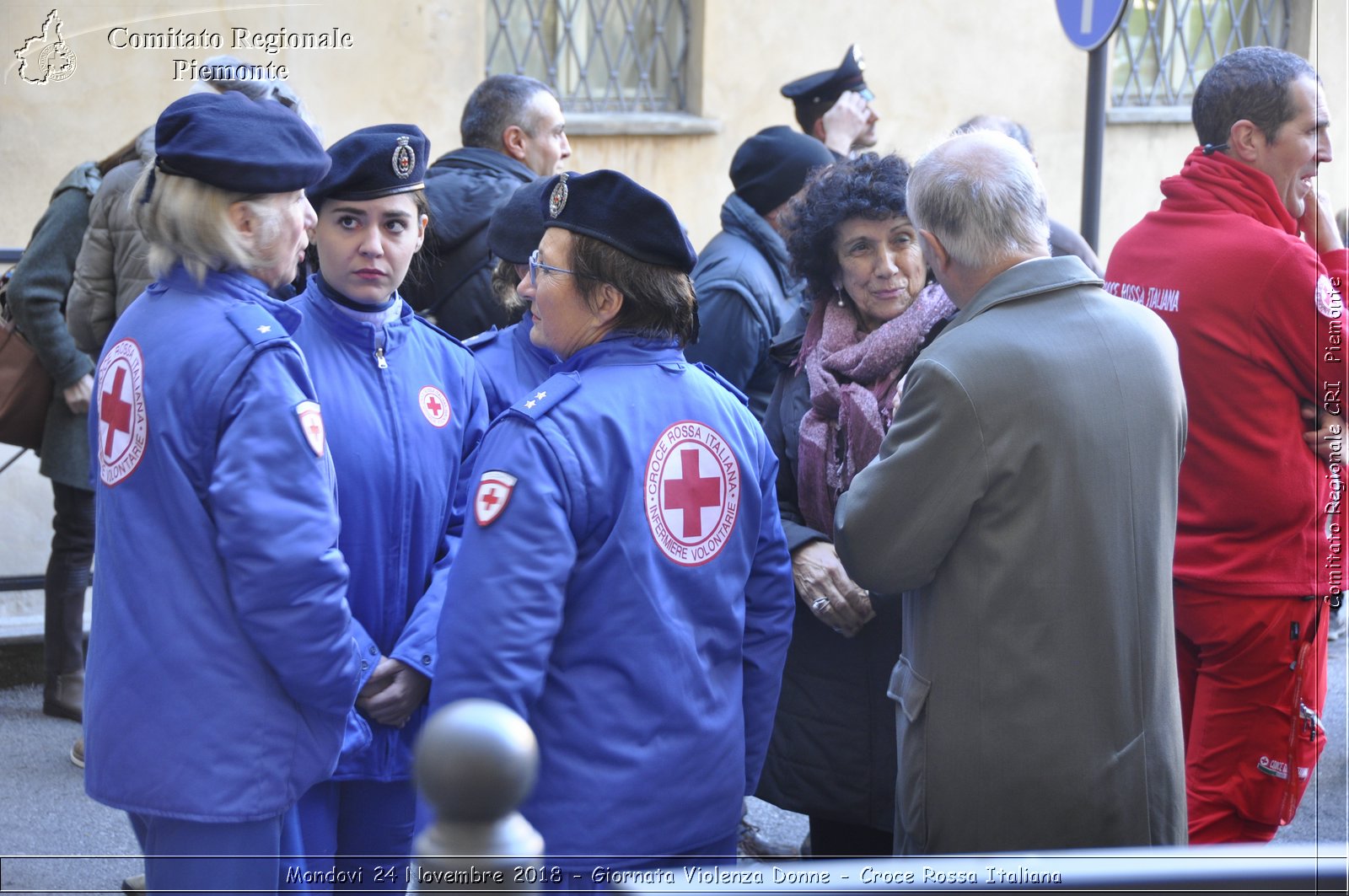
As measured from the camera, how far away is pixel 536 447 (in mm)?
2266

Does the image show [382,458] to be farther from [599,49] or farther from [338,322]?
[599,49]

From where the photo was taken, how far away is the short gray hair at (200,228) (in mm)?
2375

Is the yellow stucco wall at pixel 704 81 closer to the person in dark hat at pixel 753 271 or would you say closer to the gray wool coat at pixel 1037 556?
the person in dark hat at pixel 753 271

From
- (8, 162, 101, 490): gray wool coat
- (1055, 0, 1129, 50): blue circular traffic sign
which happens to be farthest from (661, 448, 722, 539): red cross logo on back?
(1055, 0, 1129, 50): blue circular traffic sign

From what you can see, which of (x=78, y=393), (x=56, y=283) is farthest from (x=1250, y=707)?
(x=56, y=283)

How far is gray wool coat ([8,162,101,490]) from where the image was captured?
462 centimetres

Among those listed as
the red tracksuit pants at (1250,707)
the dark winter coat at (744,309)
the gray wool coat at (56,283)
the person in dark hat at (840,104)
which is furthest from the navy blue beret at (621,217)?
the person in dark hat at (840,104)

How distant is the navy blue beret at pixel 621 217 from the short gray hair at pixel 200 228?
51cm

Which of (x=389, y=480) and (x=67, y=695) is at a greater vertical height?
(x=389, y=480)

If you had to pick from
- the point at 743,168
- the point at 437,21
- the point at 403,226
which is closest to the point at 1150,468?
the point at 403,226

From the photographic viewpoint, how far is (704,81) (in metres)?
8.76

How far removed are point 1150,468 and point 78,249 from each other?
357 cm

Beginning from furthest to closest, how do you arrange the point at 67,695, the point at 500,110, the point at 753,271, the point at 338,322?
the point at 67,695 < the point at 500,110 < the point at 753,271 < the point at 338,322

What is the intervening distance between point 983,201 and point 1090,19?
294 centimetres
